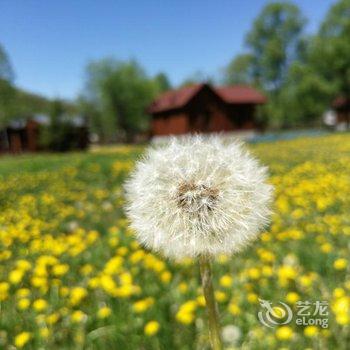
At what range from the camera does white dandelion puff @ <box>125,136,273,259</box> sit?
162 centimetres

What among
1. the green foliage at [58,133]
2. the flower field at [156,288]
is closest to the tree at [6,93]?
the green foliage at [58,133]

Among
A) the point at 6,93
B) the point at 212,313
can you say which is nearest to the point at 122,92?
the point at 6,93

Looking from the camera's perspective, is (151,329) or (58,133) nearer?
(151,329)

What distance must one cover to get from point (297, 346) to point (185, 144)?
1468 mm

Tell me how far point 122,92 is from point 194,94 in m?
21.1

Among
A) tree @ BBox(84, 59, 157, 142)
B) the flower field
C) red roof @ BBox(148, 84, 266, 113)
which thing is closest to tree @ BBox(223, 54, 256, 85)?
tree @ BBox(84, 59, 157, 142)

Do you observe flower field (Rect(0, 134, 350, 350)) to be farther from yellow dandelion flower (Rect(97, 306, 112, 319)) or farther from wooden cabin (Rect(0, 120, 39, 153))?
wooden cabin (Rect(0, 120, 39, 153))

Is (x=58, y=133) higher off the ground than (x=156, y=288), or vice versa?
(x=58, y=133)

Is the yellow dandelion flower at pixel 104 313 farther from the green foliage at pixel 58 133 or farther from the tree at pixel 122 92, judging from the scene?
the tree at pixel 122 92

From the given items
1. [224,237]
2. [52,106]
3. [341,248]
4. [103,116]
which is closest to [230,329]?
[224,237]

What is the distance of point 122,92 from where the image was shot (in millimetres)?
59094

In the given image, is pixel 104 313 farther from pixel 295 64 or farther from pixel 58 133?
pixel 295 64

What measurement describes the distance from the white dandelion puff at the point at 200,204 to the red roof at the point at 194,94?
3868cm

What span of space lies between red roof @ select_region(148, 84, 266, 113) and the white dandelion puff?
38.7 meters
